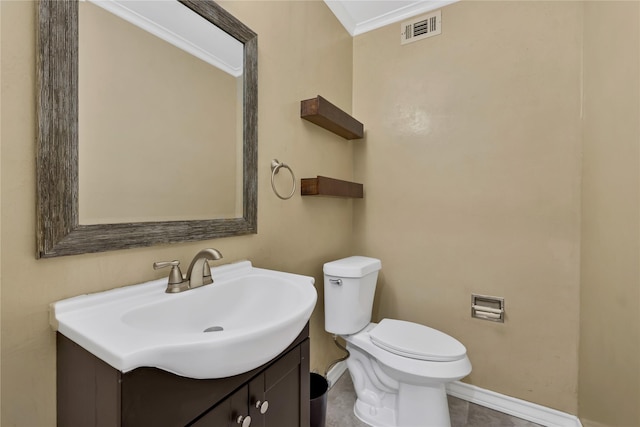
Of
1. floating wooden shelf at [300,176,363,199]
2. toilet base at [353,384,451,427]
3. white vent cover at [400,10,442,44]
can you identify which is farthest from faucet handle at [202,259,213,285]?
white vent cover at [400,10,442,44]

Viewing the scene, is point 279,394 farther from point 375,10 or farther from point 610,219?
point 375,10

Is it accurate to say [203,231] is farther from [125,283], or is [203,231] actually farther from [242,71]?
[242,71]

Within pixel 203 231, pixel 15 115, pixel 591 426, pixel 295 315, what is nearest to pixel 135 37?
pixel 15 115

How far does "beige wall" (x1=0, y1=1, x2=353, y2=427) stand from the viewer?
2.08ft

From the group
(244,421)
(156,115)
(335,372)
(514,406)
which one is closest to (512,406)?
(514,406)

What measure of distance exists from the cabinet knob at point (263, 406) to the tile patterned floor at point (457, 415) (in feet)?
3.13

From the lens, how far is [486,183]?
5.52ft

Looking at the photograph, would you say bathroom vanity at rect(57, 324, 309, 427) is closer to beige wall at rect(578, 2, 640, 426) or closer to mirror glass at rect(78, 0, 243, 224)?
mirror glass at rect(78, 0, 243, 224)

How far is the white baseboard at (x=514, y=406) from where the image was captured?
A: 1.52 m

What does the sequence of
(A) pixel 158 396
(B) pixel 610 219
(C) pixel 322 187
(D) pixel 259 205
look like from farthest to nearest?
1. (C) pixel 322 187
2. (D) pixel 259 205
3. (B) pixel 610 219
4. (A) pixel 158 396

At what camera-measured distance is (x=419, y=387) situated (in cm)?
138

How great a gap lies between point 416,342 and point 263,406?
92 cm

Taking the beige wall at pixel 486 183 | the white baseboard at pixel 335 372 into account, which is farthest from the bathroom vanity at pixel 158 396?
the beige wall at pixel 486 183

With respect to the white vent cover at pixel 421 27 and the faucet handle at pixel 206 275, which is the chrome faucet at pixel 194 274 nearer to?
the faucet handle at pixel 206 275
